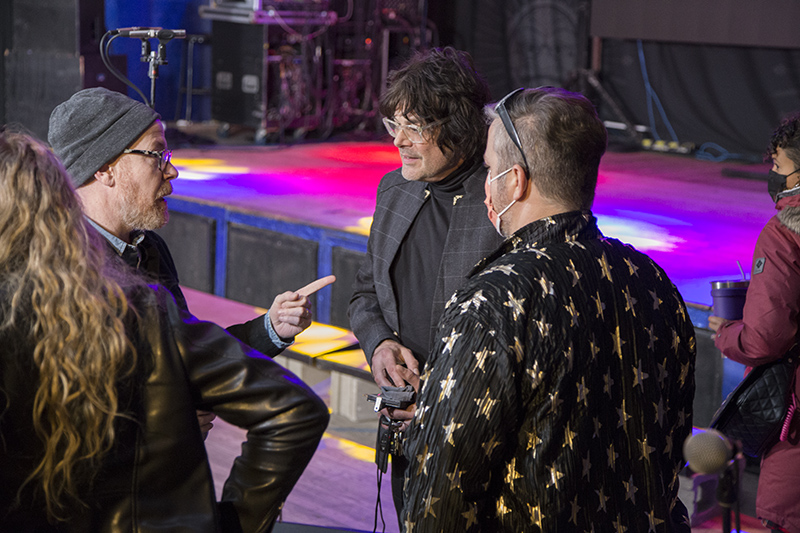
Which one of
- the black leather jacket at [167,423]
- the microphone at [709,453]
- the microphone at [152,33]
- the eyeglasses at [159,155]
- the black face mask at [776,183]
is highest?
the microphone at [152,33]

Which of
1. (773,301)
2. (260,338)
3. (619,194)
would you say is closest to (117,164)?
(260,338)

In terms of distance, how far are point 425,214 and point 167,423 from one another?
1190 millimetres

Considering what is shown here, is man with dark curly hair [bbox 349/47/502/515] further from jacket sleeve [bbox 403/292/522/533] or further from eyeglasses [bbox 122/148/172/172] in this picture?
jacket sleeve [bbox 403/292/522/533]

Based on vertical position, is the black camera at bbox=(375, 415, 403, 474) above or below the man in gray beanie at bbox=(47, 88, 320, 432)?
below

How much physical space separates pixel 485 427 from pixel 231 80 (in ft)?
23.9

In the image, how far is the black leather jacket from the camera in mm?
1143

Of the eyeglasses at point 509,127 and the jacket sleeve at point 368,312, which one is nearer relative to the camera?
the eyeglasses at point 509,127

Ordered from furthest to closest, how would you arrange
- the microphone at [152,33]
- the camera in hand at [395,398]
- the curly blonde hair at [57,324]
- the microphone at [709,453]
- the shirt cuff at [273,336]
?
the microphone at [152,33] < the camera in hand at [395,398] < the shirt cuff at [273,336] < the curly blonde hair at [57,324] < the microphone at [709,453]

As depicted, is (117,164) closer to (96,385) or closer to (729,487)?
(96,385)

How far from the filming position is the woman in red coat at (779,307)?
7.00ft

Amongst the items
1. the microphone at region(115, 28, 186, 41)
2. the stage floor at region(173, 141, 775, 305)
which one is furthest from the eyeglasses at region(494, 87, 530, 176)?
the stage floor at region(173, 141, 775, 305)

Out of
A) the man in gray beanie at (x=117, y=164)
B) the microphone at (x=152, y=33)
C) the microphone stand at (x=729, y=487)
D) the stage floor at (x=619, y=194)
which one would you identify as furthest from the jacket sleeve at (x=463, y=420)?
the stage floor at (x=619, y=194)

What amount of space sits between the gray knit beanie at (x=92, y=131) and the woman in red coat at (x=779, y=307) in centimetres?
149

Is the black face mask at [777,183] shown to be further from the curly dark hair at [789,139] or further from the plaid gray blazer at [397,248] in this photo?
the plaid gray blazer at [397,248]
